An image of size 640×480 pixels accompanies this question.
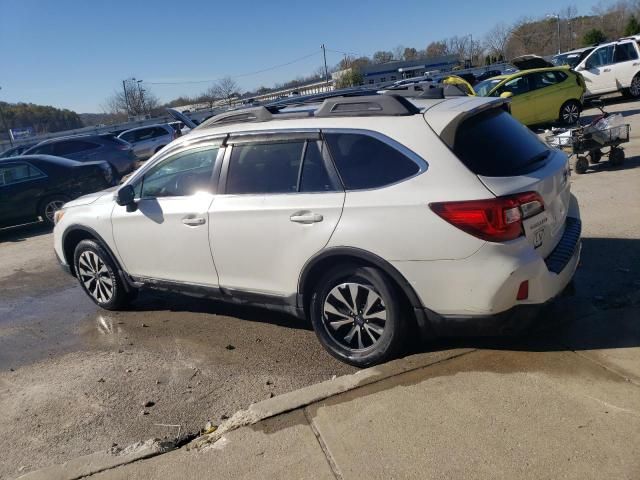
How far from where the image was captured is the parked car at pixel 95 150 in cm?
1703

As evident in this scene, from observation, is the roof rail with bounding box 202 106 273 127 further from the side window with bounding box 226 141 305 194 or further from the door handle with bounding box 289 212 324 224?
the door handle with bounding box 289 212 324 224

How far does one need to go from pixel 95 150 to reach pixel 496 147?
1604 cm

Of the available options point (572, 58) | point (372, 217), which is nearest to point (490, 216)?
point (372, 217)

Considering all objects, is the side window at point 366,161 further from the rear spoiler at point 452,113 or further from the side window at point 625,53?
the side window at point 625,53

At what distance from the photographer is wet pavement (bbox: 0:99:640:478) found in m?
3.57

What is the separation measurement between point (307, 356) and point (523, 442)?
1799 millimetres

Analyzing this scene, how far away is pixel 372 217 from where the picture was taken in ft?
11.7

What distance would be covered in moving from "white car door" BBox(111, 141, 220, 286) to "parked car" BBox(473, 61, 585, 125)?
11742mm

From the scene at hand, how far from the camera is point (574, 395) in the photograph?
318cm

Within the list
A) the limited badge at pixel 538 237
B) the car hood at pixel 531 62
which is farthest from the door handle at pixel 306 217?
the car hood at pixel 531 62

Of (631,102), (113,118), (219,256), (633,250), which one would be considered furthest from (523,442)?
(113,118)

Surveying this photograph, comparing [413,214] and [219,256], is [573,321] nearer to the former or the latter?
[413,214]

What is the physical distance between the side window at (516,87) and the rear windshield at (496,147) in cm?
1150

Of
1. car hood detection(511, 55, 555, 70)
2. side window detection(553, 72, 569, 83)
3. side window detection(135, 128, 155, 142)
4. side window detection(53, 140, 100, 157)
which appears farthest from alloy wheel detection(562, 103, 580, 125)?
side window detection(135, 128, 155, 142)
